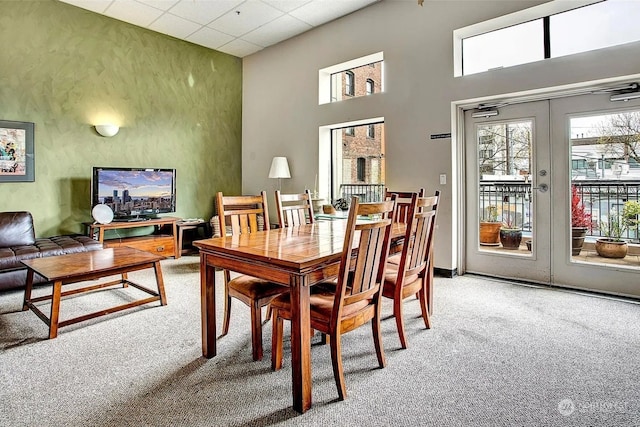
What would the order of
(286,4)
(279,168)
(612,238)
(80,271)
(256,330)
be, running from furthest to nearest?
(279,168) < (286,4) < (612,238) < (80,271) < (256,330)

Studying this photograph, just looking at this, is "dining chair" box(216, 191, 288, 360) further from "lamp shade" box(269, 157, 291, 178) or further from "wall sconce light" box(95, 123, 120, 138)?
"wall sconce light" box(95, 123, 120, 138)

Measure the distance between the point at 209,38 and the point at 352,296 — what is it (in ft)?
17.0

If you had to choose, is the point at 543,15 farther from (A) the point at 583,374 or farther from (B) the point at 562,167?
(A) the point at 583,374

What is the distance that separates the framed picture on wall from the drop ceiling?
1.69 m

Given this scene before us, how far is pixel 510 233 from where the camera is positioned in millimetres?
3875

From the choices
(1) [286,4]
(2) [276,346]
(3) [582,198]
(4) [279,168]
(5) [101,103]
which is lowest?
(2) [276,346]

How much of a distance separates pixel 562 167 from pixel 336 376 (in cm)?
314

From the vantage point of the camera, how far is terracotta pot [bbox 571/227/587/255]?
3479 mm

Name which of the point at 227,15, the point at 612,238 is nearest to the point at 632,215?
the point at 612,238

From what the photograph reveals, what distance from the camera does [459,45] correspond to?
3.97 m

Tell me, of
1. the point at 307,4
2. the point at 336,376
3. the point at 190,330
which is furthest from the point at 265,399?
the point at 307,4

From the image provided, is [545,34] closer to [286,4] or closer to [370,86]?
[370,86]

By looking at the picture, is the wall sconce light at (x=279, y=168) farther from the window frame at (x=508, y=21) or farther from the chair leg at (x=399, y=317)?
the chair leg at (x=399, y=317)

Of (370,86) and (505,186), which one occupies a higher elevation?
(370,86)
